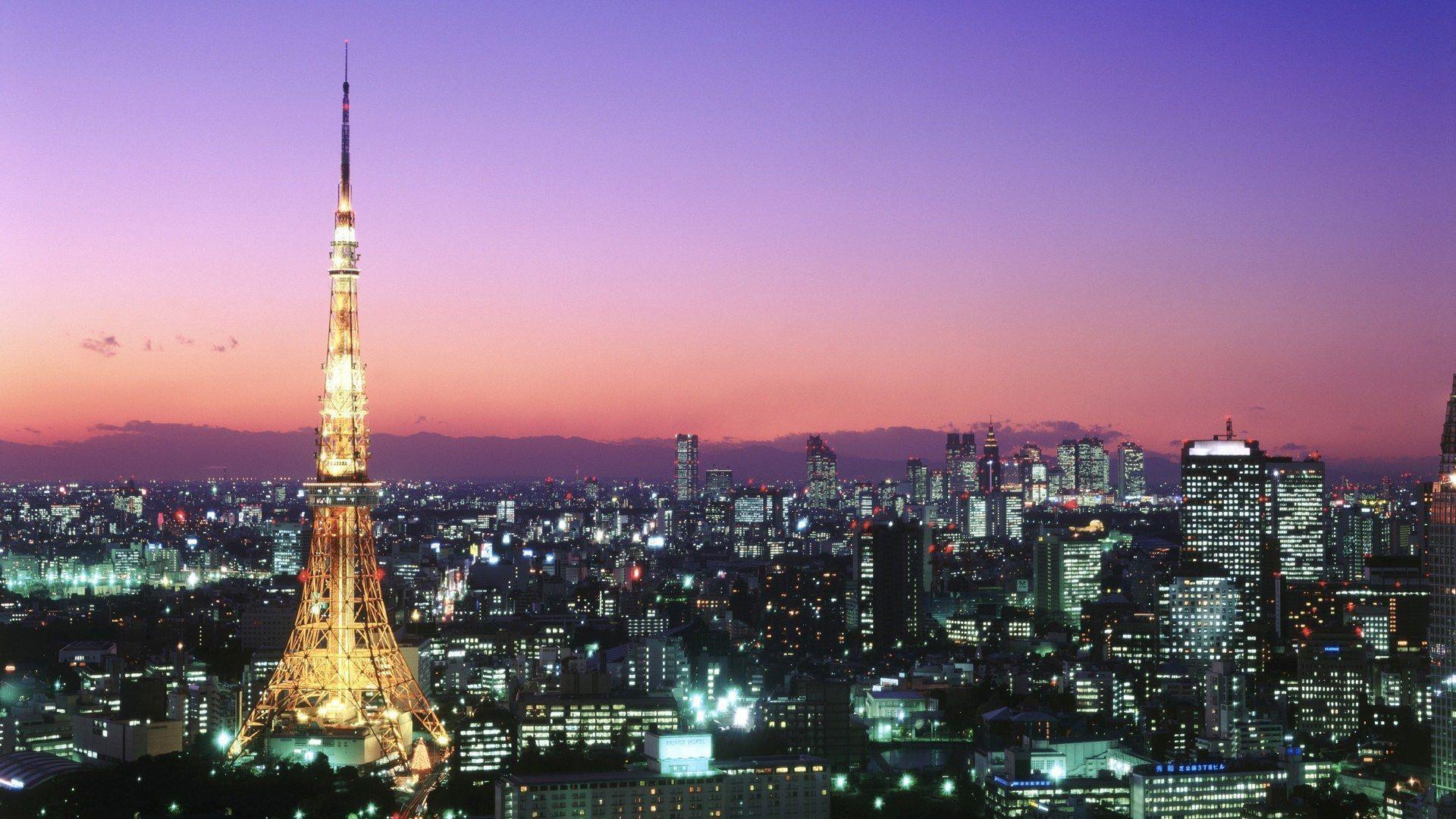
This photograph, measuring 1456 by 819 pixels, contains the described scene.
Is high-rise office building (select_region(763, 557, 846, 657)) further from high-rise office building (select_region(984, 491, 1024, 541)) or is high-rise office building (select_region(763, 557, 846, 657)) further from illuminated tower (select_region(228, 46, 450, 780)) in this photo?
high-rise office building (select_region(984, 491, 1024, 541))

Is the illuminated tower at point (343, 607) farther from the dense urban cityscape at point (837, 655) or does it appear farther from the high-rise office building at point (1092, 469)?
the high-rise office building at point (1092, 469)

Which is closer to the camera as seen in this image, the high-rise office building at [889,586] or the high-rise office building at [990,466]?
the high-rise office building at [889,586]

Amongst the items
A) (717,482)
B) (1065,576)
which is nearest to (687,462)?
(717,482)

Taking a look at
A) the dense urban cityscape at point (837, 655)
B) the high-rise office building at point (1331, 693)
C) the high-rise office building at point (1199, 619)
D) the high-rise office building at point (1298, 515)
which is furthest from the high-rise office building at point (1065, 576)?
the high-rise office building at point (1331, 693)

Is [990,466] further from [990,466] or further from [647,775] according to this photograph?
[647,775]

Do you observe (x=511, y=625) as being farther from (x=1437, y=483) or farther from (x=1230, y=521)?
(x=1437, y=483)

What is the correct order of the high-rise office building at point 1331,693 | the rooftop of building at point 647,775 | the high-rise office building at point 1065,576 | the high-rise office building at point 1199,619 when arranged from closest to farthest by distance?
the rooftop of building at point 647,775 → the high-rise office building at point 1331,693 → the high-rise office building at point 1199,619 → the high-rise office building at point 1065,576
